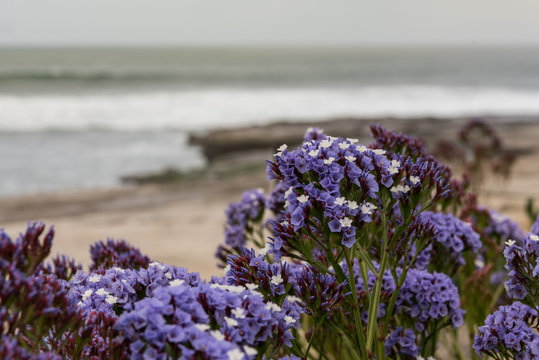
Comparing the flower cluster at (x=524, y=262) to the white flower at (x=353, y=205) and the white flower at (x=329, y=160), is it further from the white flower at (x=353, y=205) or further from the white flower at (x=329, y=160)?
the white flower at (x=329, y=160)

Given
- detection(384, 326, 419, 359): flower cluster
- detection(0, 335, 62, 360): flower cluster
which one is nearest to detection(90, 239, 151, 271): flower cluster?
detection(384, 326, 419, 359): flower cluster

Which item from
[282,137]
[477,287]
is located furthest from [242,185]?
[477,287]

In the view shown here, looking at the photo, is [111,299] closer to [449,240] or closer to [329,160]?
[329,160]

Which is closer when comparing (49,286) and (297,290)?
(49,286)

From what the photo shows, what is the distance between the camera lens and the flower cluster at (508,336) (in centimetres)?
214

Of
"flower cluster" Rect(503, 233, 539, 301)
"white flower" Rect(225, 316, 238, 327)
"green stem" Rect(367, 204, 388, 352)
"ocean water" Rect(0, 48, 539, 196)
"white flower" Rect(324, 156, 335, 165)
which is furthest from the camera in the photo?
"ocean water" Rect(0, 48, 539, 196)

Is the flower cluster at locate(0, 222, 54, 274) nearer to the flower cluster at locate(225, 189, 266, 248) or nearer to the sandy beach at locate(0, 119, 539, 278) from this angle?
the flower cluster at locate(225, 189, 266, 248)

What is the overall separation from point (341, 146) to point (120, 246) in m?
1.46

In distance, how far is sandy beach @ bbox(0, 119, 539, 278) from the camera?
29.0 feet

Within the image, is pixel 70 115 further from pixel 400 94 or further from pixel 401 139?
pixel 401 139

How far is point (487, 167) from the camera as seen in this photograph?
1403 cm

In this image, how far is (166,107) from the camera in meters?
34.0

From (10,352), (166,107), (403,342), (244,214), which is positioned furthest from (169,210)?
(166,107)

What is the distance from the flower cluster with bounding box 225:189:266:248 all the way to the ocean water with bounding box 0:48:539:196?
533 inches
